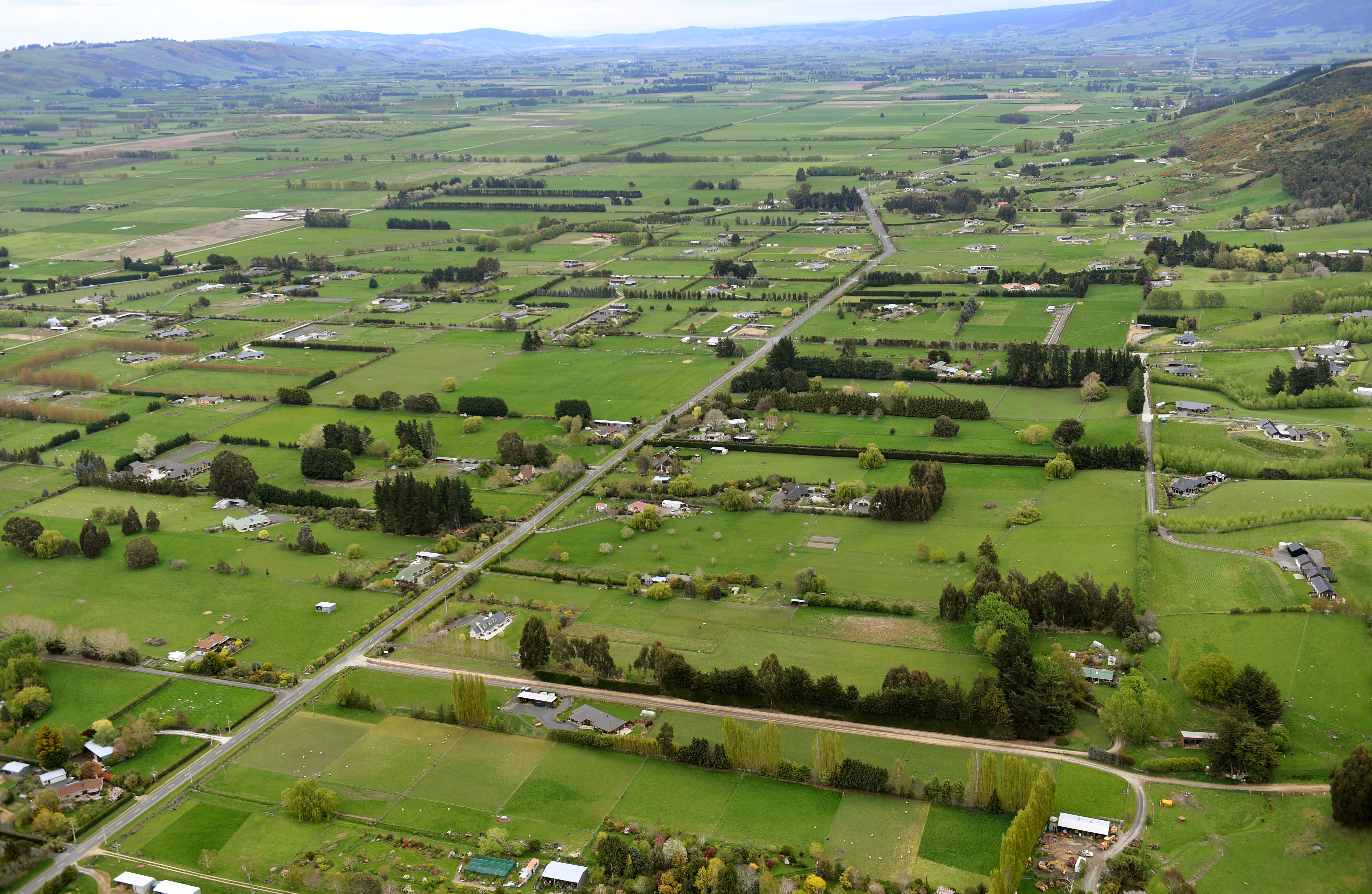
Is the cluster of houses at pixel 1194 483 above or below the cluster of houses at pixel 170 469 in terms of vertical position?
above

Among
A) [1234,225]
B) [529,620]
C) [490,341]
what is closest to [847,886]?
[529,620]

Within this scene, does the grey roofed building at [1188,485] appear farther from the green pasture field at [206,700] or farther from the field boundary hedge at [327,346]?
the field boundary hedge at [327,346]

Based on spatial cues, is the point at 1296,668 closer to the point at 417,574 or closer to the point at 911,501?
the point at 911,501

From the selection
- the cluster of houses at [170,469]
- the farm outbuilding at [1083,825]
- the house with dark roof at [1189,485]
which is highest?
the house with dark roof at [1189,485]

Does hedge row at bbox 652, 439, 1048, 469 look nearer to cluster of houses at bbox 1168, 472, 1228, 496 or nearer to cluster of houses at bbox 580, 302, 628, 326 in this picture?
cluster of houses at bbox 1168, 472, 1228, 496

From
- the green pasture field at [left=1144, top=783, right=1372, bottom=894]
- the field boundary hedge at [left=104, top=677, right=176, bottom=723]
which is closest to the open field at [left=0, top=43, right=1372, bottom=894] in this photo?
the green pasture field at [left=1144, top=783, right=1372, bottom=894]

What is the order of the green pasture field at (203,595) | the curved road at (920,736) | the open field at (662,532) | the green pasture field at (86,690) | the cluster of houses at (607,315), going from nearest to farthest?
the curved road at (920,736)
the open field at (662,532)
the green pasture field at (86,690)
the green pasture field at (203,595)
the cluster of houses at (607,315)

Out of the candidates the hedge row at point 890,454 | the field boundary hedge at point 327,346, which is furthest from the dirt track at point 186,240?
the hedge row at point 890,454
